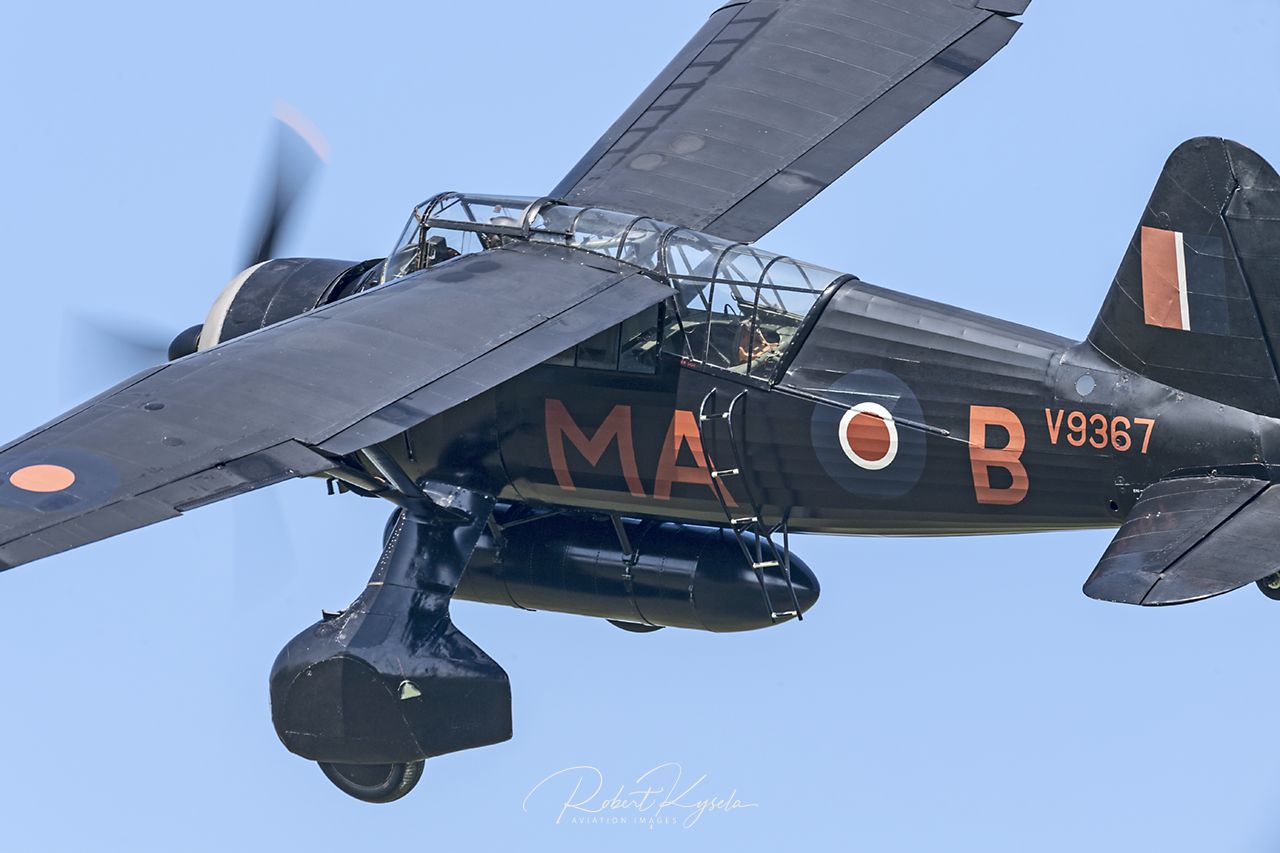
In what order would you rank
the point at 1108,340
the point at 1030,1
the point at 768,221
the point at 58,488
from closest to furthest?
the point at 58,488 → the point at 1108,340 → the point at 768,221 → the point at 1030,1

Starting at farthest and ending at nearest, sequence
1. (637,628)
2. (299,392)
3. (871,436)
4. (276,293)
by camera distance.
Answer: (637,628) < (276,293) < (871,436) < (299,392)

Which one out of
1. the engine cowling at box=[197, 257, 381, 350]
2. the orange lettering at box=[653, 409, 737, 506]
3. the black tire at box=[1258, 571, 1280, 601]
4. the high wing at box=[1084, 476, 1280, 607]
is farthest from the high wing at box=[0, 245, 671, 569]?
the black tire at box=[1258, 571, 1280, 601]

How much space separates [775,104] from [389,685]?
684 centimetres

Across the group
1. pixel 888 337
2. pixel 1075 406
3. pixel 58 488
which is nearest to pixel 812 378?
pixel 888 337

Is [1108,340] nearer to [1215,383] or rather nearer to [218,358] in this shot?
[1215,383]

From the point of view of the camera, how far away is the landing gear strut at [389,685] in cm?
1994

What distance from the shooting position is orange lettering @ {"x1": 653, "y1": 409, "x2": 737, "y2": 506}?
2016 centimetres

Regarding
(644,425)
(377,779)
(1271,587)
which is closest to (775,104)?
(644,425)

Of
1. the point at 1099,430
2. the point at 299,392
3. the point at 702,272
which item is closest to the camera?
the point at 299,392

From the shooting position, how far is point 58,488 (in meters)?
17.3

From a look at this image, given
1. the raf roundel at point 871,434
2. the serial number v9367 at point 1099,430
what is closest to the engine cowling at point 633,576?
the raf roundel at point 871,434

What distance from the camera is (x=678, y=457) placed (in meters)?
20.3

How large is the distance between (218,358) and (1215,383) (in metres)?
6.96

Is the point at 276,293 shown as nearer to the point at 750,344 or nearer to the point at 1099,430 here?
the point at 750,344
